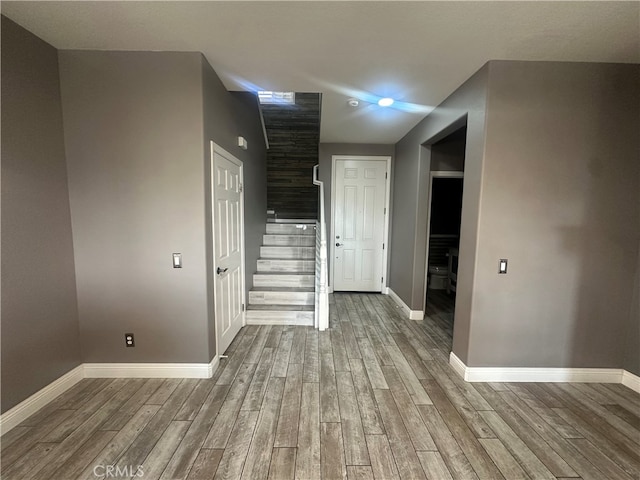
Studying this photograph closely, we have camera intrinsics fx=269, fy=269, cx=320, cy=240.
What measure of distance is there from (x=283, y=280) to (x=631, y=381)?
138 inches

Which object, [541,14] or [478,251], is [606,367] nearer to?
[478,251]

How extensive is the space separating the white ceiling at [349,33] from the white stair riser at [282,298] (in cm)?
242

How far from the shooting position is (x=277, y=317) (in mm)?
3398

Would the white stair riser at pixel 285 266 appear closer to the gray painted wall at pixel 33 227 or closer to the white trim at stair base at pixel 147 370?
the white trim at stair base at pixel 147 370

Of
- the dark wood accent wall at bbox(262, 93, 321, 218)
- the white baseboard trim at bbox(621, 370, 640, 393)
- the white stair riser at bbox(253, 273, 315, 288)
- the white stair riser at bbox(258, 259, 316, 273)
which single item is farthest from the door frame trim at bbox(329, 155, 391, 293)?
the white baseboard trim at bbox(621, 370, 640, 393)

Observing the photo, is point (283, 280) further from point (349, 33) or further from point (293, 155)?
point (349, 33)

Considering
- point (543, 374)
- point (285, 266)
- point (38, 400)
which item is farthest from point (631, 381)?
point (38, 400)

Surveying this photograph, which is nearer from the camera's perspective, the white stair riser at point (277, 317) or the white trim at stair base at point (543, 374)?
the white trim at stair base at point (543, 374)

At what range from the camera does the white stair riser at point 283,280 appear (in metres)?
3.73

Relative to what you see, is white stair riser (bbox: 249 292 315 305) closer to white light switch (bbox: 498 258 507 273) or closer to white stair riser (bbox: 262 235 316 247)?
white stair riser (bbox: 262 235 316 247)

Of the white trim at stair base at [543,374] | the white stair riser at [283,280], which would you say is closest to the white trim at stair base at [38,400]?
the white stair riser at [283,280]

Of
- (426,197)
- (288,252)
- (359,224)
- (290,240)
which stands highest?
(426,197)

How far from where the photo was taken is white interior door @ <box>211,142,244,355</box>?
247 cm

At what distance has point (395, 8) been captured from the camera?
154 centimetres
